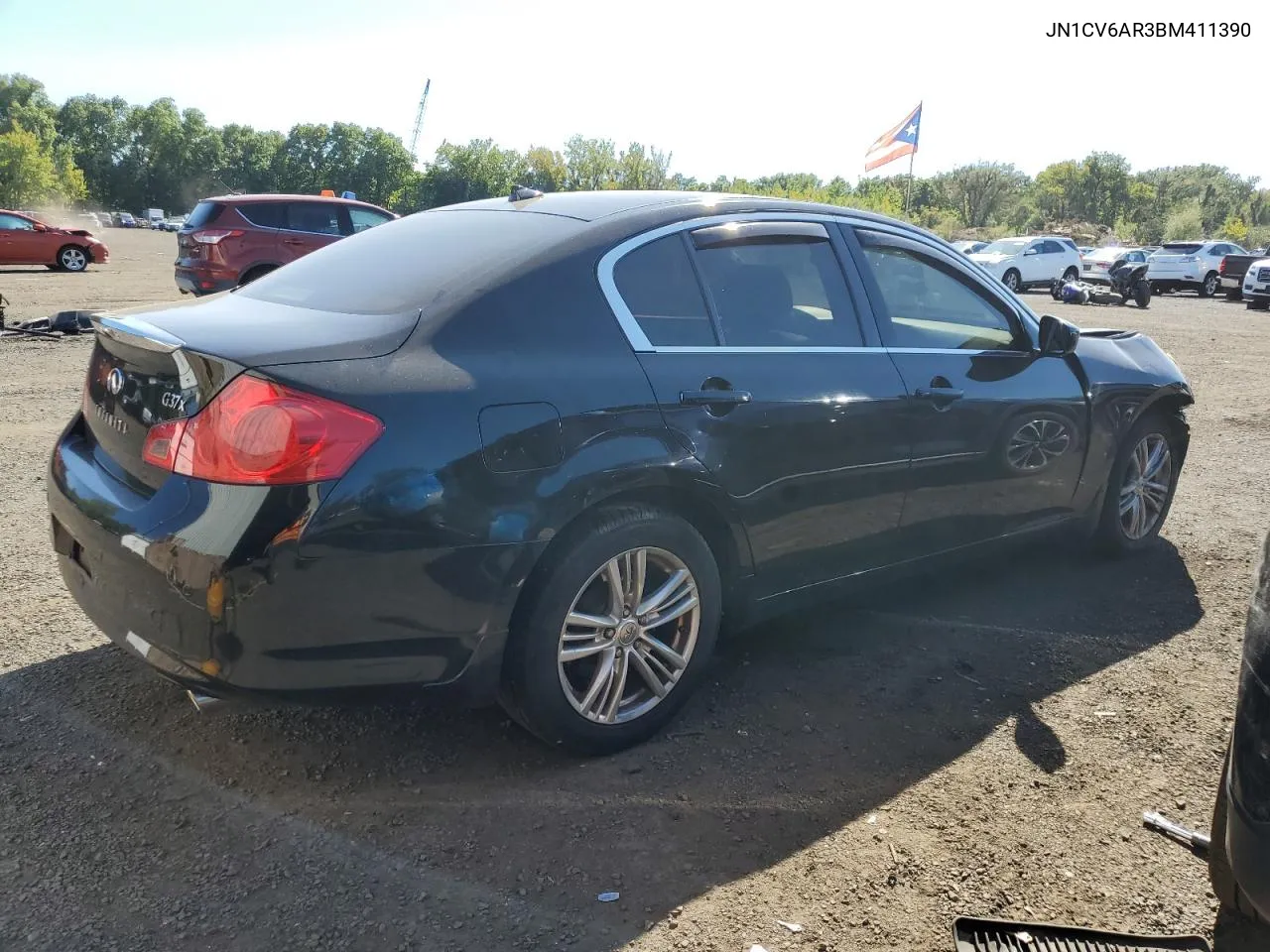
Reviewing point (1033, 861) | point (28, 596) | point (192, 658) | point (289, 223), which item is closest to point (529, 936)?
point (192, 658)

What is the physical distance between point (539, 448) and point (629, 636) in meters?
0.69

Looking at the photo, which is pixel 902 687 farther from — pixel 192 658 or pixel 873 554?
pixel 192 658

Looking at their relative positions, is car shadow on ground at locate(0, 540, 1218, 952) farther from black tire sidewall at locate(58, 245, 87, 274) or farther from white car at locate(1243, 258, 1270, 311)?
black tire sidewall at locate(58, 245, 87, 274)

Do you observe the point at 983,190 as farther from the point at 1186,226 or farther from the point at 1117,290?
the point at 1117,290

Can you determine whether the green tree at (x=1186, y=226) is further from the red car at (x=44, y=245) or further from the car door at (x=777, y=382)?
the car door at (x=777, y=382)

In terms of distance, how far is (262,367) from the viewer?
8.15ft

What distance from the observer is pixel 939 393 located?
379cm

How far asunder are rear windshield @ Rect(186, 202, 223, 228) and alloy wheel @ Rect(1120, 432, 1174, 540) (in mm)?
12622

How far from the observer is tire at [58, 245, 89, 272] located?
24.9 m

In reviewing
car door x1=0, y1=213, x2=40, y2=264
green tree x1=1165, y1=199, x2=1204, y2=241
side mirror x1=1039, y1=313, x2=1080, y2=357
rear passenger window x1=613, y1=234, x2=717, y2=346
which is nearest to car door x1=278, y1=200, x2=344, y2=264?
side mirror x1=1039, y1=313, x2=1080, y2=357

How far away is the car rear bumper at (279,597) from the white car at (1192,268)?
31915mm

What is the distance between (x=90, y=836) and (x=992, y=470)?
3339 mm

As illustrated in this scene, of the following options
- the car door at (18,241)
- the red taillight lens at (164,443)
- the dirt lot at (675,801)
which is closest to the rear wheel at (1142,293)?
the dirt lot at (675,801)

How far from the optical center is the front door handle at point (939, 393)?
3729 mm
